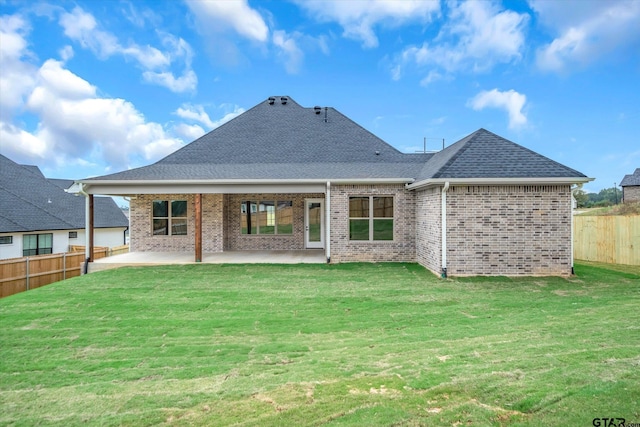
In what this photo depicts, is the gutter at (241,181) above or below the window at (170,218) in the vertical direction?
above

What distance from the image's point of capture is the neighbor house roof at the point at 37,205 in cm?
2027

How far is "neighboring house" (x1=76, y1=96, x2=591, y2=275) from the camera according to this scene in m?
Answer: 9.30

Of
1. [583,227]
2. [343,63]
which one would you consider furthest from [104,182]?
[583,227]

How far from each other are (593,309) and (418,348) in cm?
409

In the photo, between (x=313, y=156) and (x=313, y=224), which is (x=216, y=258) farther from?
(x=313, y=156)

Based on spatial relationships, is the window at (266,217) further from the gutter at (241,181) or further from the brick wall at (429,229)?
the brick wall at (429,229)

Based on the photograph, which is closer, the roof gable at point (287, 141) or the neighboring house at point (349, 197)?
the neighboring house at point (349, 197)

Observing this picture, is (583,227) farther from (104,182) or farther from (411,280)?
(104,182)

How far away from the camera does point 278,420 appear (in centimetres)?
288

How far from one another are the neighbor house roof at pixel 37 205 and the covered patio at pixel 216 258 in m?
11.6

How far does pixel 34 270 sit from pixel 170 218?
184 inches

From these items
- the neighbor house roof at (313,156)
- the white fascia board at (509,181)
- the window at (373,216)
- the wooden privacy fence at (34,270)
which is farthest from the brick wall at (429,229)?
the wooden privacy fence at (34,270)

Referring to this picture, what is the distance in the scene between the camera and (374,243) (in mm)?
11766

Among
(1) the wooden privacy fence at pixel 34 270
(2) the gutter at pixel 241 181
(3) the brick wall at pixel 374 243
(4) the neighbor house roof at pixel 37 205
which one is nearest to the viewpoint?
(1) the wooden privacy fence at pixel 34 270
